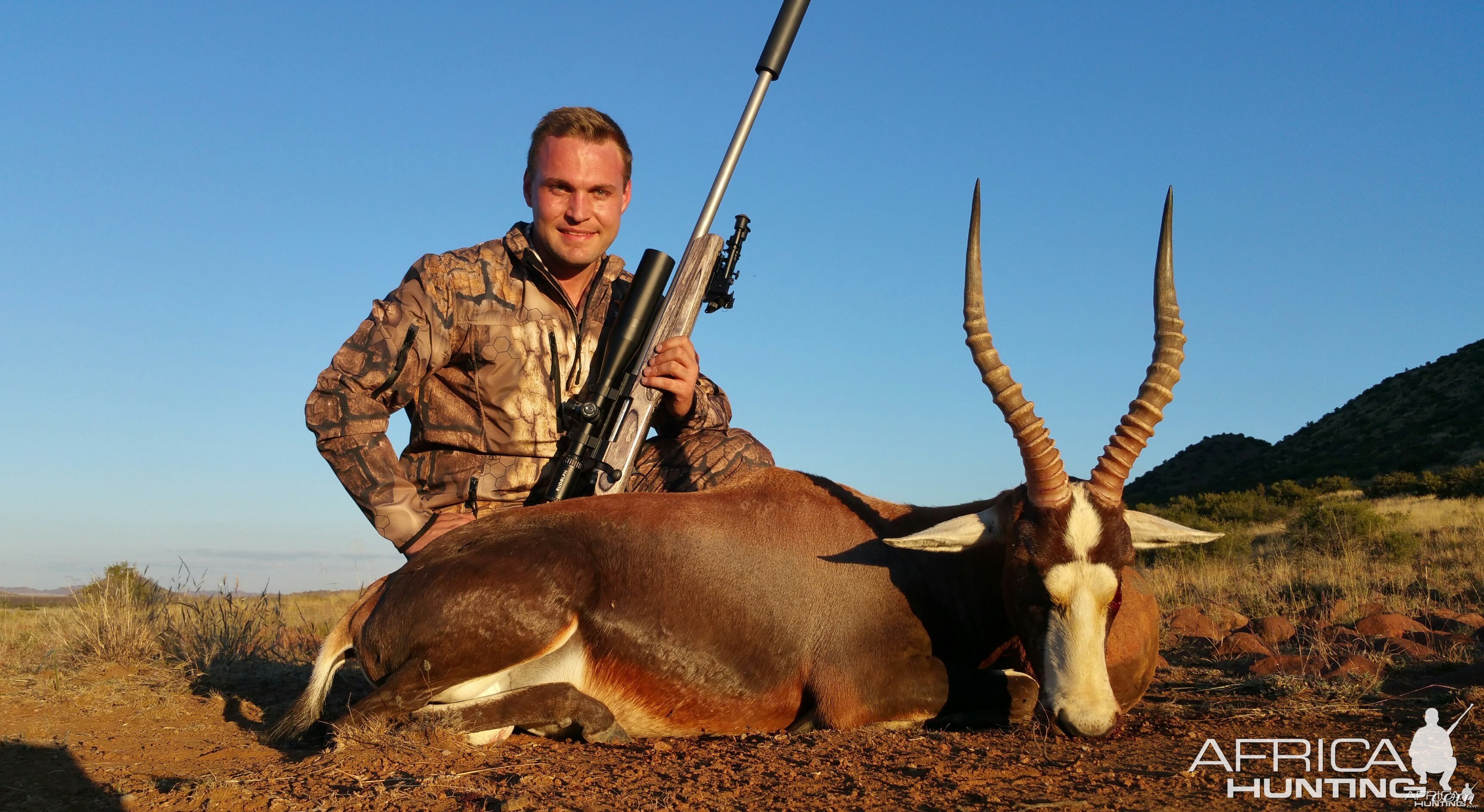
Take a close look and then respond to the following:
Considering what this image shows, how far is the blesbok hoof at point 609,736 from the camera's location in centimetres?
440

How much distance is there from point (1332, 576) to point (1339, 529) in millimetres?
7268

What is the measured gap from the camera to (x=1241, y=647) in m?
6.52

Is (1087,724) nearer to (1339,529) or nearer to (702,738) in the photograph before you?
(702,738)

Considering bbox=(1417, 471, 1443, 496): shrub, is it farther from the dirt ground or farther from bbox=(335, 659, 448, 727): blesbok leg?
bbox=(335, 659, 448, 727): blesbok leg

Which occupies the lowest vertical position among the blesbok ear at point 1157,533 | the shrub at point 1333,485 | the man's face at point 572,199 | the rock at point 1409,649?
the rock at point 1409,649

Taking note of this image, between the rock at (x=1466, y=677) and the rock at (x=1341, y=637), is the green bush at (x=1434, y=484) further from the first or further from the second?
the rock at (x=1466, y=677)

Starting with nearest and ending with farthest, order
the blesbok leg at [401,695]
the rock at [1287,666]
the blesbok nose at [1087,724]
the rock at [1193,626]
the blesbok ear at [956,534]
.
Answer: the blesbok nose at [1087,724] < the blesbok leg at [401,695] < the blesbok ear at [956,534] < the rock at [1287,666] < the rock at [1193,626]

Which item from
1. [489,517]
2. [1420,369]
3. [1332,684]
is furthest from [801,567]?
[1420,369]

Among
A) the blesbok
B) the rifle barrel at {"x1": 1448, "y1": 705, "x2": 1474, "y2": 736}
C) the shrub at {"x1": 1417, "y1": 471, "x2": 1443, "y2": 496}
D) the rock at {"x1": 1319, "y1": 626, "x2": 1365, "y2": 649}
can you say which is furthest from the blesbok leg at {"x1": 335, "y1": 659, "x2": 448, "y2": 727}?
the shrub at {"x1": 1417, "y1": 471, "x2": 1443, "y2": 496}

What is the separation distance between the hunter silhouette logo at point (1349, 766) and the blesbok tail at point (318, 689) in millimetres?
3701

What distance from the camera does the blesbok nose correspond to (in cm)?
393

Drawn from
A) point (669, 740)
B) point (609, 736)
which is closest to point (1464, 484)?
point (669, 740)

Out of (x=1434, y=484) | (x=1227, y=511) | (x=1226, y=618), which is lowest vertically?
(x=1226, y=618)

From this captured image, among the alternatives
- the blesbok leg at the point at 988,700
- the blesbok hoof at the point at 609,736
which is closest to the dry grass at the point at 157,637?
the blesbok hoof at the point at 609,736
